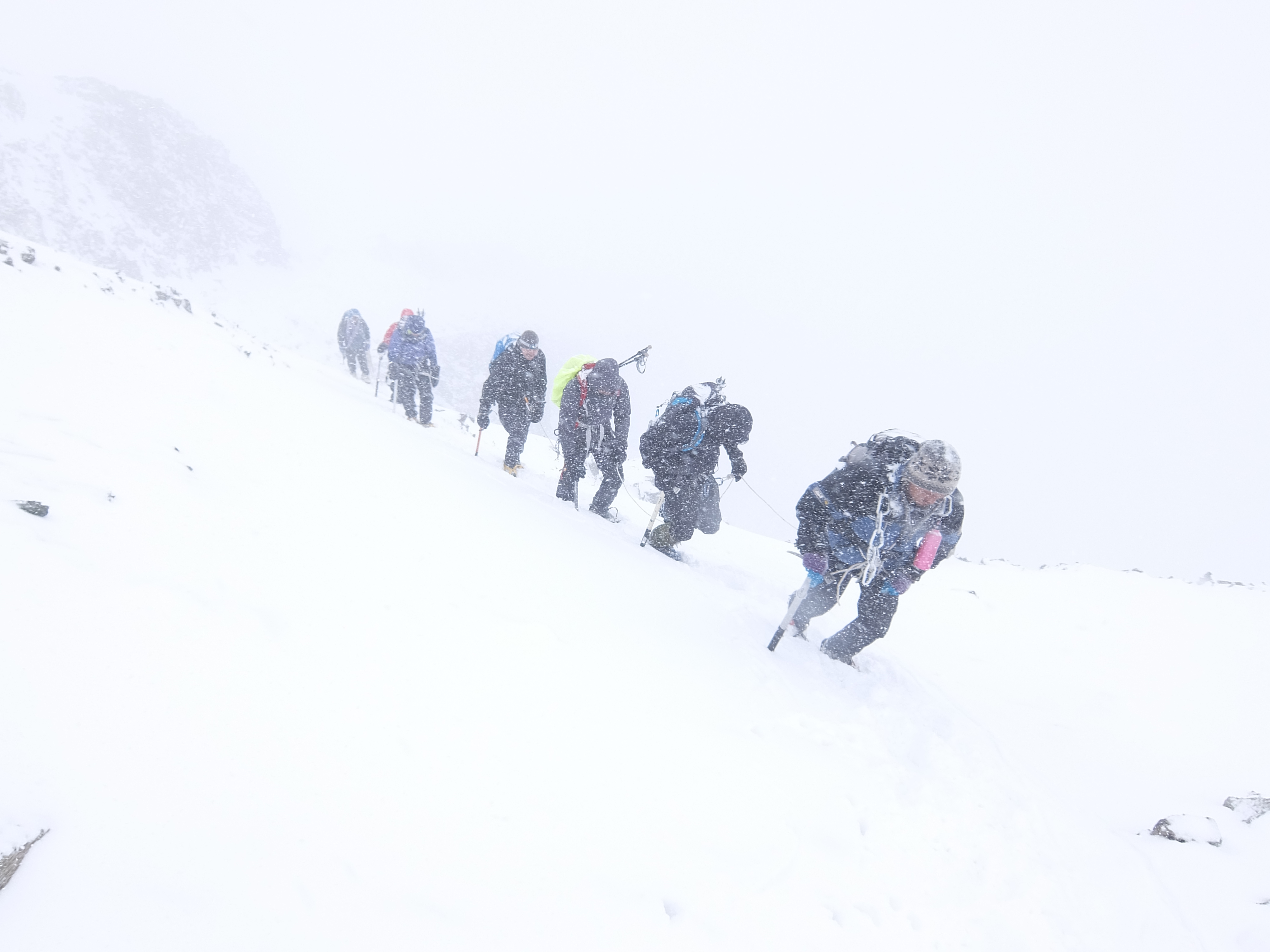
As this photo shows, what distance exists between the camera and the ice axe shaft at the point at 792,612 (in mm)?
4348

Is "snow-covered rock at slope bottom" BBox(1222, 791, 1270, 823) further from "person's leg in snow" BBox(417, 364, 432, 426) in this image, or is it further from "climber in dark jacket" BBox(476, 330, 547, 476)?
"person's leg in snow" BBox(417, 364, 432, 426)

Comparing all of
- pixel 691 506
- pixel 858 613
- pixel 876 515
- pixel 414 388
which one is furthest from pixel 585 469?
pixel 414 388

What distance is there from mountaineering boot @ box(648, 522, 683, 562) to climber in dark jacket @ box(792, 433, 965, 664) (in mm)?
2304

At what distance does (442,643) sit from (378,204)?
251 ft

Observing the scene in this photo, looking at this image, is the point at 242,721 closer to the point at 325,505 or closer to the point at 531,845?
the point at 531,845

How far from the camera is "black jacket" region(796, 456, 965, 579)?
3877 mm

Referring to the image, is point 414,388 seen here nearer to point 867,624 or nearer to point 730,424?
point 730,424

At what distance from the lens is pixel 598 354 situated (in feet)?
216

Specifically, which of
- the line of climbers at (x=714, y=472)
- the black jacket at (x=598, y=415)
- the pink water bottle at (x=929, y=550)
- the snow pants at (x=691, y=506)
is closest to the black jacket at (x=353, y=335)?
the line of climbers at (x=714, y=472)

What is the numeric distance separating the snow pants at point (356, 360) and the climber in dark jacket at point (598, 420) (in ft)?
36.7

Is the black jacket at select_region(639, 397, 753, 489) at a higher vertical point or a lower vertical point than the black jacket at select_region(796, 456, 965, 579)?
higher

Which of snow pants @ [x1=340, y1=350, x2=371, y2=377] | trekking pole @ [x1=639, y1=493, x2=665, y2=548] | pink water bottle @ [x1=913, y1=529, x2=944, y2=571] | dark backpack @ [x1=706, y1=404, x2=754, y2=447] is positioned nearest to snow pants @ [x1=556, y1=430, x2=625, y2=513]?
trekking pole @ [x1=639, y1=493, x2=665, y2=548]

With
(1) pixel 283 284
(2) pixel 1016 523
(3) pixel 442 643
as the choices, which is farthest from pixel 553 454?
(2) pixel 1016 523

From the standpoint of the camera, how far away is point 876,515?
3984 mm
